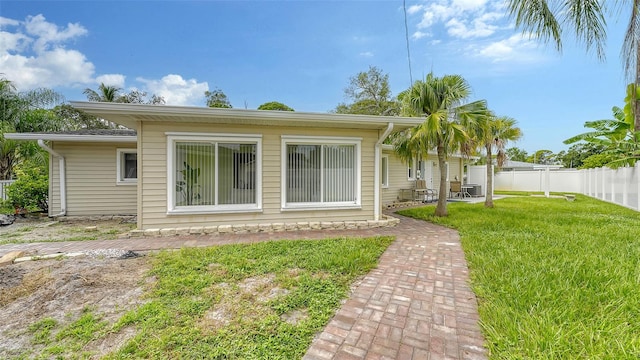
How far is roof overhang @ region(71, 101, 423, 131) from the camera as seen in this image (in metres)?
5.10

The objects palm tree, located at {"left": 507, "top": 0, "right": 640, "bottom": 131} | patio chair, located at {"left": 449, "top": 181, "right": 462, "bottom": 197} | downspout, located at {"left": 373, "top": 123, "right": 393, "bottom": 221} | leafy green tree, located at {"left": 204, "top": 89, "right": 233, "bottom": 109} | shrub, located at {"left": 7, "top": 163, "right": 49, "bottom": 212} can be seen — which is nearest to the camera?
palm tree, located at {"left": 507, "top": 0, "right": 640, "bottom": 131}

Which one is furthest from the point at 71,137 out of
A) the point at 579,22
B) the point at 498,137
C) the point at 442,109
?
the point at 498,137

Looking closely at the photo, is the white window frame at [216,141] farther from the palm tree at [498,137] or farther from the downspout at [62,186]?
the palm tree at [498,137]

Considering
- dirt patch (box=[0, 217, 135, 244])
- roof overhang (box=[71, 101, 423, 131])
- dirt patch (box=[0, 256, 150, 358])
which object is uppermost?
roof overhang (box=[71, 101, 423, 131])

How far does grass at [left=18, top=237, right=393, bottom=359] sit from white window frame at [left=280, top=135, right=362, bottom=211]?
87.2 inches

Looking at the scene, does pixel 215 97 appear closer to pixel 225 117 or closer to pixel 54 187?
pixel 54 187

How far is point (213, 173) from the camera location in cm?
637

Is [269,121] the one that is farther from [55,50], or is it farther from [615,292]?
[55,50]

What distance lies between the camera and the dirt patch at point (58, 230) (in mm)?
5879

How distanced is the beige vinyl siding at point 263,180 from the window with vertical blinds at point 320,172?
0.58 ft

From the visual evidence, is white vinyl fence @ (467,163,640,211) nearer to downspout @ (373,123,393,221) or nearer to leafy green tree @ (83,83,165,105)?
downspout @ (373,123,393,221)

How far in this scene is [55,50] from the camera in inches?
555

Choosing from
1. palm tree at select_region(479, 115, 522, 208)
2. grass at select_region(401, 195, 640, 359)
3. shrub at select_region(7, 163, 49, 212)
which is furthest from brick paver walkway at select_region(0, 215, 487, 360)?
palm tree at select_region(479, 115, 522, 208)

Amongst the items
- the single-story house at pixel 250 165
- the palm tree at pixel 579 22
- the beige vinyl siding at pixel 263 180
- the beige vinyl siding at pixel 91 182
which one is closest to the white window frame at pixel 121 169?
the beige vinyl siding at pixel 91 182
